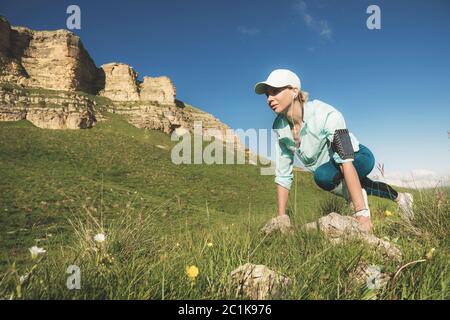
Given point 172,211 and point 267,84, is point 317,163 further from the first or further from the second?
point 172,211

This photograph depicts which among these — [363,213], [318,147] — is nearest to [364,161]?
[318,147]

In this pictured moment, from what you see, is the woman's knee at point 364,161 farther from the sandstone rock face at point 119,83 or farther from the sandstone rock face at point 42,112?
the sandstone rock face at point 119,83

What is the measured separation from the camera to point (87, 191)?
17.7 meters

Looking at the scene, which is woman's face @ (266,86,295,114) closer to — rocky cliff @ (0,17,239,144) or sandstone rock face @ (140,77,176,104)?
rocky cliff @ (0,17,239,144)

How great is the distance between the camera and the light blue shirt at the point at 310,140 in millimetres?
3889

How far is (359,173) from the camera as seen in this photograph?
460cm

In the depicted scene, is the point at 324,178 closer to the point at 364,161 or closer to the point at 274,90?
the point at 364,161

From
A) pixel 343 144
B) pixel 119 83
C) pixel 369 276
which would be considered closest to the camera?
pixel 369 276

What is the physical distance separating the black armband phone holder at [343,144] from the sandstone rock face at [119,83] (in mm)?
96074

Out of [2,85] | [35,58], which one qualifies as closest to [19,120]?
[2,85]

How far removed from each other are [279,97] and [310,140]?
2.62 ft

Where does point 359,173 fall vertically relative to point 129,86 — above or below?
below

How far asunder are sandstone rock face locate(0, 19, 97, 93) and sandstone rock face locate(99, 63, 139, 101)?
1034cm

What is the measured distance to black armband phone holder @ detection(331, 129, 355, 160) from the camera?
3.64m
